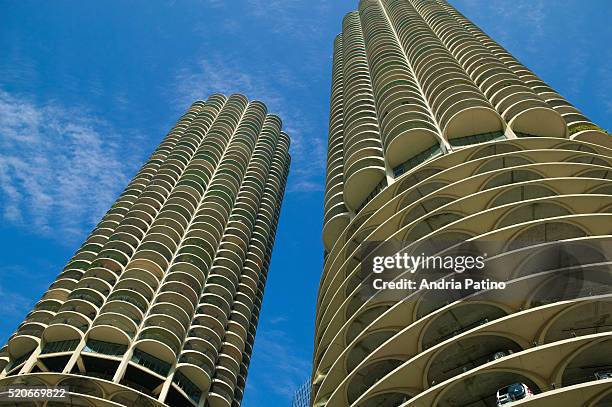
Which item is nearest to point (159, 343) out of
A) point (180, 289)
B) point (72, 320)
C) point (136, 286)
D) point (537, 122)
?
point (72, 320)

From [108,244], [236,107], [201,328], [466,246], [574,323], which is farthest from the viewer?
[236,107]

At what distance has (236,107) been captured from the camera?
9150 cm

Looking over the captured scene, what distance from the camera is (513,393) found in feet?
55.7

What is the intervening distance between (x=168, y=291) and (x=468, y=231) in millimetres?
31483

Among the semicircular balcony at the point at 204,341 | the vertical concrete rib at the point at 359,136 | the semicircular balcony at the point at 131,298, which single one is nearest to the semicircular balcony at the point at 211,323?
the semicircular balcony at the point at 204,341

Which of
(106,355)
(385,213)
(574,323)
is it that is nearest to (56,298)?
(106,355)

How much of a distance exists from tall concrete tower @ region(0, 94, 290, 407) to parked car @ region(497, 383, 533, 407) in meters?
27.6

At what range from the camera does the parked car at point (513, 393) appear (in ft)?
55.0

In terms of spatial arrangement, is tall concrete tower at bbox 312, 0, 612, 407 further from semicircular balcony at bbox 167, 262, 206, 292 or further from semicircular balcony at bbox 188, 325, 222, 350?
semicircular balcony at bbox 167, 262, 206, 292

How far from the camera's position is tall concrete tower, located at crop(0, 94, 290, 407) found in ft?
136

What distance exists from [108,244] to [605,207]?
146ft

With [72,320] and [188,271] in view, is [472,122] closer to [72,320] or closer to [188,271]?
[188,271]

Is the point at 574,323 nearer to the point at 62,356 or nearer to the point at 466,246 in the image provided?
the point at 466,246

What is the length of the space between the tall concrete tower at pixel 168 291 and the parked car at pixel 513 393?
27575 millimetres
